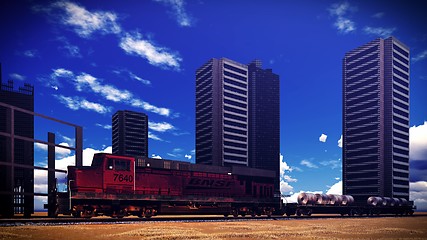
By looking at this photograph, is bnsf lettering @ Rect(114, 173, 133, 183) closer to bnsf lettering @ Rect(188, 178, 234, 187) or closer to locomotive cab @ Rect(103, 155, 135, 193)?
locomotive cab @ Rect(103, 155, 135, 193)

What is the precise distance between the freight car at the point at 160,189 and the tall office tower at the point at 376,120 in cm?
10997

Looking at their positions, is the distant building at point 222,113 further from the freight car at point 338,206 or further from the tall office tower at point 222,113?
the freight car at point 338,206

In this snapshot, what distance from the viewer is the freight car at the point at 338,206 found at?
45812mm

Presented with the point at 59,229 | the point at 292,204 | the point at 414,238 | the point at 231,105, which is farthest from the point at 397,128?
the point at 59,229

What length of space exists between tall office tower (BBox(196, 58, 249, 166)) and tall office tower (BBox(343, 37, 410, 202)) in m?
41.8

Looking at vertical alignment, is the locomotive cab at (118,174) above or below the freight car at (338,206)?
above

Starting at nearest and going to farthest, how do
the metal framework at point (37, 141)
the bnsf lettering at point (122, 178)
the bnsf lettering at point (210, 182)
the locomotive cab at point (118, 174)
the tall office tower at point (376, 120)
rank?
the locomotive cab at point (118, 174), the bnsf lettering at point (122, 178), the bnsf lettering at point (210, 182), the metal framework at point (37, 141), the tall office tower at point (376, 120)

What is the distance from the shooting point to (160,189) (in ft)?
117

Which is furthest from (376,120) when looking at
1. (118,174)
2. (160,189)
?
(118,174)

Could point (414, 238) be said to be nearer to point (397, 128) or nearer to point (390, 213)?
point (390, 213)

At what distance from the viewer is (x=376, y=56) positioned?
14612cm

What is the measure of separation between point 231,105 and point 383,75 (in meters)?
57.6

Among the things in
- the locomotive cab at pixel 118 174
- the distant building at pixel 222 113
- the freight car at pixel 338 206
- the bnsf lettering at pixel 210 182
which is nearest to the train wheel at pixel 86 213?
the locomotive cab at pixel 118 174

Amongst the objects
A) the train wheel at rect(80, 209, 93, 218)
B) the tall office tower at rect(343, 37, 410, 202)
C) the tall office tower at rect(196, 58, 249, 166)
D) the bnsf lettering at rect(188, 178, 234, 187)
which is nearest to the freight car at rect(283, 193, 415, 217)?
the bnsf lettering at rect(188, 178, 234, 187)
